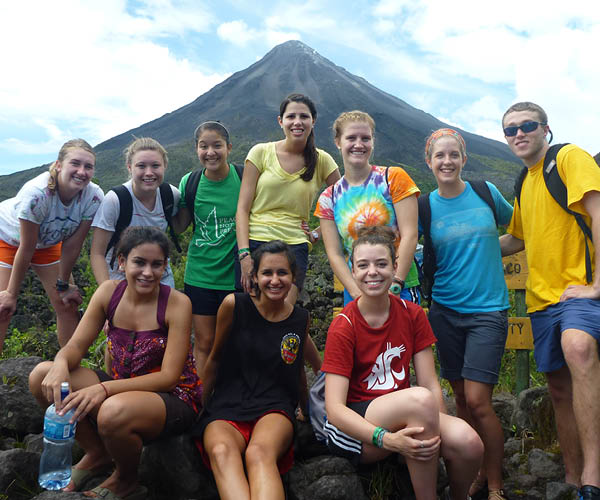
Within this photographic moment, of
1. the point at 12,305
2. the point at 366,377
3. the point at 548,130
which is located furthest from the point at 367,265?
the point at 12,305

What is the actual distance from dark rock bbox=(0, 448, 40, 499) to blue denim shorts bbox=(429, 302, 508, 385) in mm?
2433

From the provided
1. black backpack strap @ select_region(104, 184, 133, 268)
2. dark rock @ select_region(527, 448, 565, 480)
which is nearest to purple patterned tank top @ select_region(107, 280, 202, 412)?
black backpack strap @ select_region(104, 184, 133, 268)

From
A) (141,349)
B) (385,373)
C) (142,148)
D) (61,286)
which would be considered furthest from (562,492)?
(61,286)

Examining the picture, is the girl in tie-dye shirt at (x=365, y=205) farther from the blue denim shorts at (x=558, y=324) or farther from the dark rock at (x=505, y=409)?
the dark rock at (x=505, y=409)

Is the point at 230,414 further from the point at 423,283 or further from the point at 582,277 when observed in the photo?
the point at 582,277

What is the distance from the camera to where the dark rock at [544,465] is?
3322mm

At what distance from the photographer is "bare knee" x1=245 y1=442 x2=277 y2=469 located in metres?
2.44

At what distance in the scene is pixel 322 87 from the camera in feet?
208

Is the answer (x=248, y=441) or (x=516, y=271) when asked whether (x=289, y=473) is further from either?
(x=516, y=271)

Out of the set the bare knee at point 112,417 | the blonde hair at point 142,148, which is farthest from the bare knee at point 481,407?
the blonde hair at point 142,148

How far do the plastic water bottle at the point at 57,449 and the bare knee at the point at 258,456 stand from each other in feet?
2.91

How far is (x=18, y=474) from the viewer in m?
2.81

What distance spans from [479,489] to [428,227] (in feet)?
5.19

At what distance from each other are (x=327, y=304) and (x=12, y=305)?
18.0 feet
